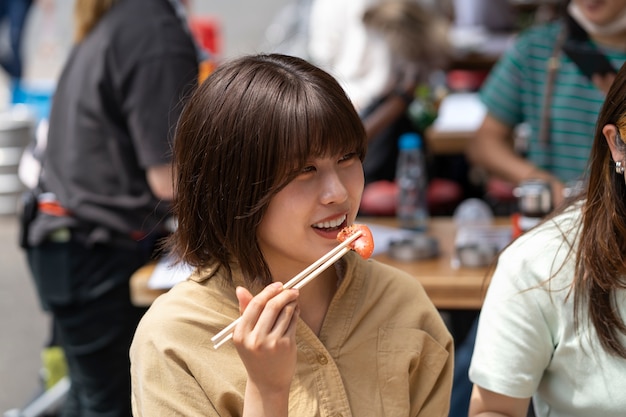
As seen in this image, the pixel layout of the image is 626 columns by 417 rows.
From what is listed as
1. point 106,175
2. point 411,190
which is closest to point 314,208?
point 106,175

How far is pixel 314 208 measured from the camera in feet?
5.24

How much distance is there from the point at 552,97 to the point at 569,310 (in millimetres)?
1907

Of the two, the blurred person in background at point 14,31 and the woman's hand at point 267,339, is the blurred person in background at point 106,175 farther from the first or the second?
the blurred person in background at point 14,31

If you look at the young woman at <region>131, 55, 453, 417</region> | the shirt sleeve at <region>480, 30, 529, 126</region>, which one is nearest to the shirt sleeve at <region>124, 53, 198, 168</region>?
the young woman at <region>131, 55, 453, 417</region>

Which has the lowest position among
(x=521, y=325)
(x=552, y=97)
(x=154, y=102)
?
(x=552, y=97)

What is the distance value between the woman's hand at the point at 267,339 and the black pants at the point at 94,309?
1.80 meters

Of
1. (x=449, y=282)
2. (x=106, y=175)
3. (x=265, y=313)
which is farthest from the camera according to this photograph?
(x=106, y=175)

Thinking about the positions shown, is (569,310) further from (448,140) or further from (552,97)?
(448,140)

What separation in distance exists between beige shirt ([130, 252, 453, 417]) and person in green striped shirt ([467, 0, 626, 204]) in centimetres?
160

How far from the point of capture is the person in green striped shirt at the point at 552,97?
337 cm

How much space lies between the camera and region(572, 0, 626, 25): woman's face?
326 cm

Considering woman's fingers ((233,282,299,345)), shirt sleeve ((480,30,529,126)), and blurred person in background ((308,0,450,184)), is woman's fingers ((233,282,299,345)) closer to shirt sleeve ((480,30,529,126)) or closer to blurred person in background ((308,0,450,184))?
shirt sleeve ((480,30,529,126))

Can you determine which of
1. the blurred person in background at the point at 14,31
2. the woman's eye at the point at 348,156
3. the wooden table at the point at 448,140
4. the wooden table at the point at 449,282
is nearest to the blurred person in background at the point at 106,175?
the wooden table at the point at 449,282

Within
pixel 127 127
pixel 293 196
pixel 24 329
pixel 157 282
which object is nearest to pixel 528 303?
pixel 293 196
